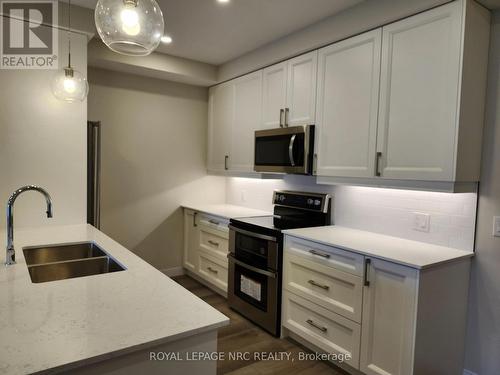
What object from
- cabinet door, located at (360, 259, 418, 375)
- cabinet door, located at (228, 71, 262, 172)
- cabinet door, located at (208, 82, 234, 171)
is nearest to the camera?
cabinet door, located at (360, 259, 418, 375)

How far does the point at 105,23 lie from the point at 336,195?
7.15 ft

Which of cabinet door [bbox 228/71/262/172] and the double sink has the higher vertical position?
cabinet door [bbox 228/71/262/172]

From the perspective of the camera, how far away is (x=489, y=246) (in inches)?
80.5

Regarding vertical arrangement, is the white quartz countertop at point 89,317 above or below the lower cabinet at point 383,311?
above

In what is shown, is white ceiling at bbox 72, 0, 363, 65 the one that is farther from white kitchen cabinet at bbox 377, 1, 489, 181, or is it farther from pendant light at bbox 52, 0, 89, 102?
pendant light at bbox 52, 0, 89, 102

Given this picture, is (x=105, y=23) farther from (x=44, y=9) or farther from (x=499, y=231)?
(x=499, y=231)

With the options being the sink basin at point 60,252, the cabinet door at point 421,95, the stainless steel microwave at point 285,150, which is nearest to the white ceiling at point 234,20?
the cabinet door at point 421,95

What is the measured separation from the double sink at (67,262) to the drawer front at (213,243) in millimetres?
1468

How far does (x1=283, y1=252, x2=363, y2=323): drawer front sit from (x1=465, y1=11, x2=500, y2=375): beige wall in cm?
76

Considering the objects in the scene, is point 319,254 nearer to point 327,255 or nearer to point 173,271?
point 327,255

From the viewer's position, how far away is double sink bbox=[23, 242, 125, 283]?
171 centimetres

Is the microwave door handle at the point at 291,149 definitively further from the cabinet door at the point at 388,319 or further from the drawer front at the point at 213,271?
the drawer front at the point at 213,271

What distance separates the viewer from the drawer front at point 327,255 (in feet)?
6.82

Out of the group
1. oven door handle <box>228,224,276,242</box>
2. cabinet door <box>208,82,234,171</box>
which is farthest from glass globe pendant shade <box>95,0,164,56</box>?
cabinet door <box>208,82,234,171</box>
